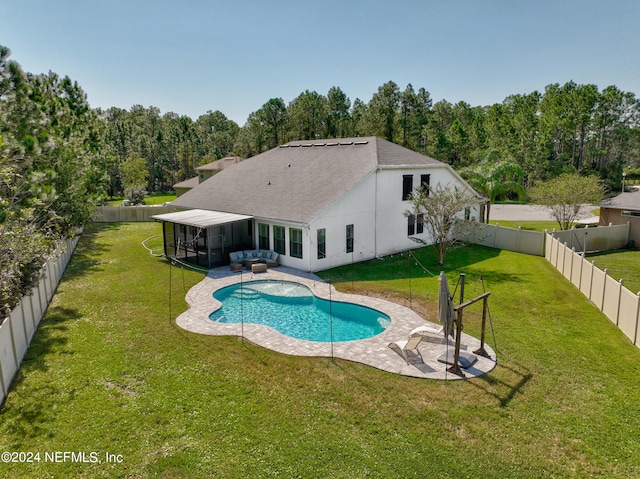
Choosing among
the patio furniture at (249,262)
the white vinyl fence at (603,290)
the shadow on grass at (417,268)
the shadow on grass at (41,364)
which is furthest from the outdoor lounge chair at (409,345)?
the patio furniture at (249,262)

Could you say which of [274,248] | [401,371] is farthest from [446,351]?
[274,248]

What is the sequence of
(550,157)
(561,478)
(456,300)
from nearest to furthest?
(561,478), (456,300), (550,157)

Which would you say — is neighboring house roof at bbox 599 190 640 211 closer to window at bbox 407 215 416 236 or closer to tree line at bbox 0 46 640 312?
window at bbox 407 215 416 236

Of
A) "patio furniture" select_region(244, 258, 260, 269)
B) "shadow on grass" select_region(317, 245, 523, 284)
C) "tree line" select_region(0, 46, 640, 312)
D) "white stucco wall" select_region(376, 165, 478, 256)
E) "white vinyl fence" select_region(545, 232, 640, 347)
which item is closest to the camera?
"white vinyl fence" select_region(545, 232, 640, 347)

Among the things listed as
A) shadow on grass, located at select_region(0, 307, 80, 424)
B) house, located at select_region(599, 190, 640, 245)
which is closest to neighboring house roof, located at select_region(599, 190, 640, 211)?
house, located at select_region(599, 190, 640, 245)

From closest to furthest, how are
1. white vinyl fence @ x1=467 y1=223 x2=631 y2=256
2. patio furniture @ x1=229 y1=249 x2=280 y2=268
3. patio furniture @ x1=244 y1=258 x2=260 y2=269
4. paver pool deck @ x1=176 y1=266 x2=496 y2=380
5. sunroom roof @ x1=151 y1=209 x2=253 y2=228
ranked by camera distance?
1. paver pool deck @ x1=176 y1=266 x2=496 y2=380
2. patio furniture @ x1=244 y1=258 x2=260 y2=269
3. sunroom roof @ x1=151 y1=209 x2=253 y2=228
4. patio furniture @ x1=229 y1=249 x2=280 y2=268
5. white vinyl fence @ x1=467 y1=223 x2=631 y2=256

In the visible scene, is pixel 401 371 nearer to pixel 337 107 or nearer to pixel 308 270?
pixel 308 270

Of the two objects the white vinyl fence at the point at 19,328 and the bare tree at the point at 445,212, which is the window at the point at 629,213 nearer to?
the bare tree at the point at 445,212
